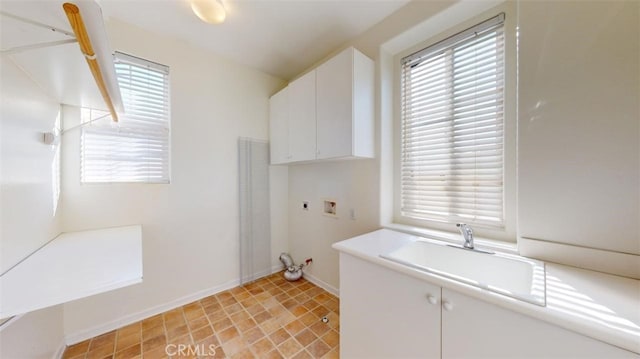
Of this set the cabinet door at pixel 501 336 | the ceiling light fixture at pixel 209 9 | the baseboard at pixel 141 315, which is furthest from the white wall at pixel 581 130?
the baseboard at pixel 141 315

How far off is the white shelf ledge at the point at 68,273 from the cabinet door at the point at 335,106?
1474 mm

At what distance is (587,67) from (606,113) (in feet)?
0.77

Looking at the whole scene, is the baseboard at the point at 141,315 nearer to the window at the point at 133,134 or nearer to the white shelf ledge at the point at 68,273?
the white shelf ledge at the point at 68,273

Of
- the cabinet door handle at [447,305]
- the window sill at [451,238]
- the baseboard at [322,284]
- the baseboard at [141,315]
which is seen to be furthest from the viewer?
the baseboard at [322,284]

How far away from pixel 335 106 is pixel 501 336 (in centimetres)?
170

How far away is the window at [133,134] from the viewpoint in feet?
5.70

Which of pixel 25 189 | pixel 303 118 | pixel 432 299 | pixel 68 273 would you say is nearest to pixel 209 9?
pixel 303 118

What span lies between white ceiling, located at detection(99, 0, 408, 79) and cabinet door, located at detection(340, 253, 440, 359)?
6.45 ft

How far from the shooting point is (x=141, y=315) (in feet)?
6.14

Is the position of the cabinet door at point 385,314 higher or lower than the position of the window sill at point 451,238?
lower

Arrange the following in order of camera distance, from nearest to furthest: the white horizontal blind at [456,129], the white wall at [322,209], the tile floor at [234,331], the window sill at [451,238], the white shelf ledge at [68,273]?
the white shelf ledge at [68,273], the window sill at [451,238], the white horizontal blind at [456,129], the tile floor at [234,331], the white wall at [322,209]

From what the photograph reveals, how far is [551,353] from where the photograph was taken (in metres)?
0.69

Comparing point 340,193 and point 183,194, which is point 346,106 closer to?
point 340,193

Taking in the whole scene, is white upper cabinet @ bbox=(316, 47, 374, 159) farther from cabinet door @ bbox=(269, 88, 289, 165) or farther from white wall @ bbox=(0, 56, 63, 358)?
white wall @ bbox=(0, 56, 63, 358)
